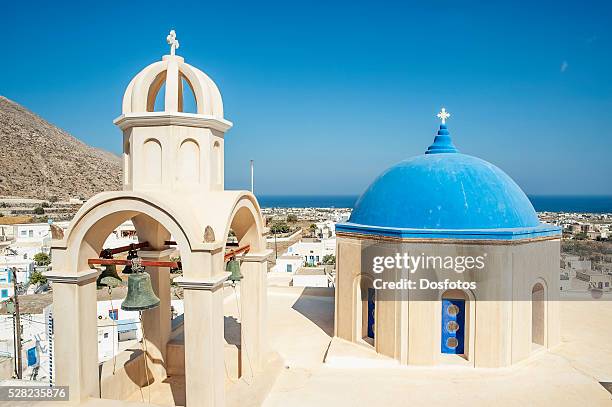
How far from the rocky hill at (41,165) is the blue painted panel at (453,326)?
7756 centimetres

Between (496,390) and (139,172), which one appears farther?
(496,390)

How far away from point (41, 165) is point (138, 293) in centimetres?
8698

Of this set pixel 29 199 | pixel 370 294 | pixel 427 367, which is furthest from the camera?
pixel 29 199

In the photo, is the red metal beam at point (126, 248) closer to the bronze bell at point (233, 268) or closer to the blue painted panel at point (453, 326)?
the bronze bell at point (233, 268)

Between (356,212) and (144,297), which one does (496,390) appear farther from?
(144,297)

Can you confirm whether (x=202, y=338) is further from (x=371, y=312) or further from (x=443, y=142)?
(x=443, y=142)

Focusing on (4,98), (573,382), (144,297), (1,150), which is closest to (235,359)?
(144,297)

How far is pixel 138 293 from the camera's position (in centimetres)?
601

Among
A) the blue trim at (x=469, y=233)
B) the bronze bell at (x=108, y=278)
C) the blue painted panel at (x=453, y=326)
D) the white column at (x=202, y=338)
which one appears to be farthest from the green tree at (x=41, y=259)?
the blue painted panel at (x=453, y=326)

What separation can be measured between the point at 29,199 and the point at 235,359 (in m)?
78.2

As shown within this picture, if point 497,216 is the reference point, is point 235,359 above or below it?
below

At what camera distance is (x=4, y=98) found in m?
100

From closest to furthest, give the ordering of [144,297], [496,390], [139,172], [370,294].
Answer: [144,297] → [139,172] → [496,390] → [370,294]

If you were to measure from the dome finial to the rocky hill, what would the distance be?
2969 inches
